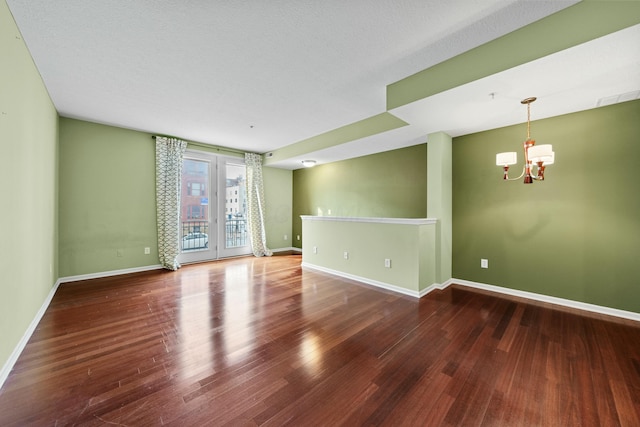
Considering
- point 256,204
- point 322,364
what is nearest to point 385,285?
point 322,364

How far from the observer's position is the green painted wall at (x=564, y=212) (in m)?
2.72

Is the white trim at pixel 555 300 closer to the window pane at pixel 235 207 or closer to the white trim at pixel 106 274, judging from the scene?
the window pane at pixel 235 207

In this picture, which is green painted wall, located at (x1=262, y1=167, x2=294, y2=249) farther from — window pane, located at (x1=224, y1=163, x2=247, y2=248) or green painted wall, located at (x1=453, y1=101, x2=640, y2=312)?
green painted wall, located at (x1=453, y1=101, x2=640, y2=312)

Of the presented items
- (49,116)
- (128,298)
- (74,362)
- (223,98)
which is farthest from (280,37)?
(128,298)

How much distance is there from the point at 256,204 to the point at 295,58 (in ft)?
14.4

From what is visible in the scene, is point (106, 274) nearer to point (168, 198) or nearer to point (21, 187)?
point (168, 198)

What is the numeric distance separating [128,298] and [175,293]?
1.84 feet

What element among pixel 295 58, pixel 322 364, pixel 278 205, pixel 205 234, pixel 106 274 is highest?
pixel 295 58

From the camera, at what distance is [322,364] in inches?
74.8

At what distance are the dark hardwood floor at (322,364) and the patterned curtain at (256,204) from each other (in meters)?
2.98

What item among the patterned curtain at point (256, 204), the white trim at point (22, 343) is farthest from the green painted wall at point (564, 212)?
the white trim at point (22, 343)

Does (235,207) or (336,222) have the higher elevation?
(235,207)

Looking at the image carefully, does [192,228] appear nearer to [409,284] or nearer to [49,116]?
[49,116]

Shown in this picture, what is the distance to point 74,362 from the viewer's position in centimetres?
191
